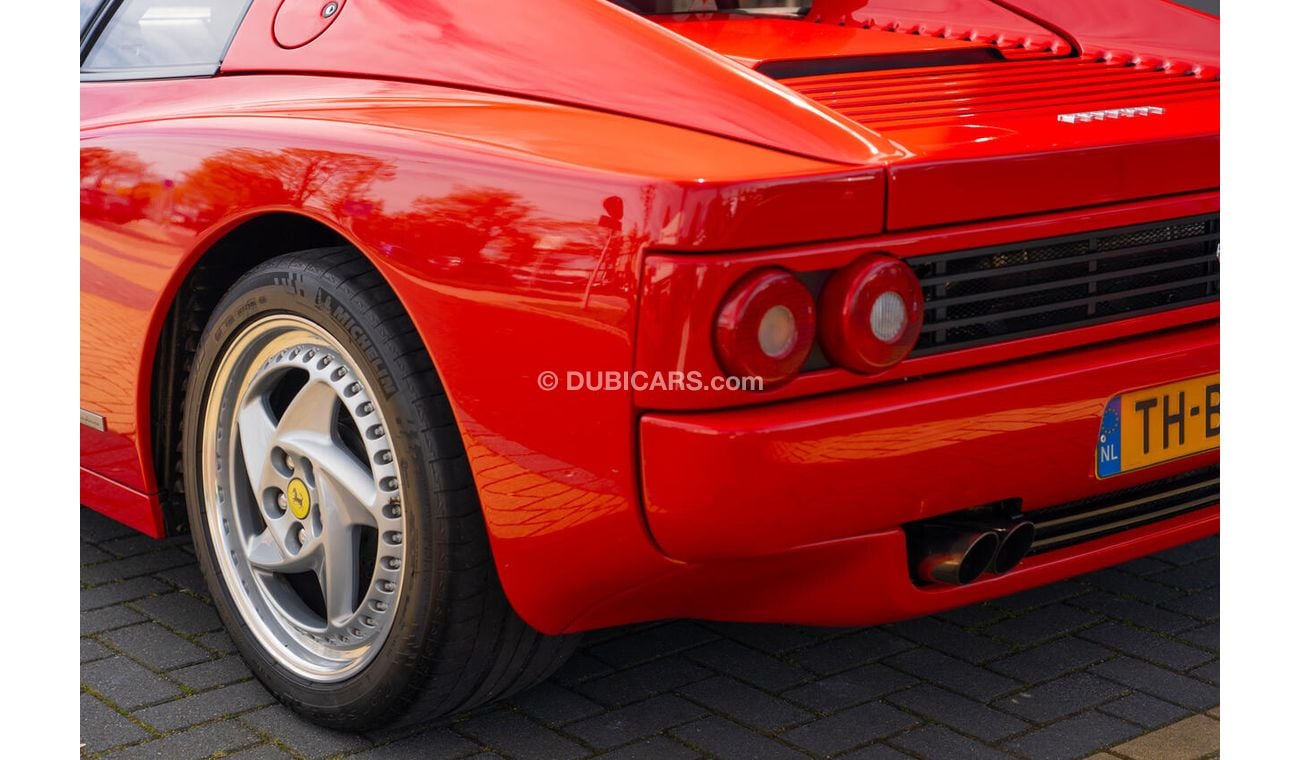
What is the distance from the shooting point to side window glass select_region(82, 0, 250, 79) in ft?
9.96

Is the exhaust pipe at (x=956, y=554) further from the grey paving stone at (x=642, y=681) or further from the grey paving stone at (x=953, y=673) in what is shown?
the grey paving stone at (x=642, y=681)

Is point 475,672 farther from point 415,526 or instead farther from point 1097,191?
point 1097,191

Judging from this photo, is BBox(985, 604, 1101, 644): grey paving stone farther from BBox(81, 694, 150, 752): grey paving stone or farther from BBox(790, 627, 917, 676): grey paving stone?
BBox(81, 694, 150, 752): grey paving stone

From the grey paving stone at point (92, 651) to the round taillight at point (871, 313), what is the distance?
1.73 m

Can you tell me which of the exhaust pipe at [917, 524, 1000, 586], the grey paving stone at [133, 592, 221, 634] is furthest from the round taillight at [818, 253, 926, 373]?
the grey paving stone at [133, 592, 221, 634]

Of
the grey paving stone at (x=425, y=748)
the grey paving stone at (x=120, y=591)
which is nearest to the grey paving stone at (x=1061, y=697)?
the grey paving stone at (x=425, y=748)

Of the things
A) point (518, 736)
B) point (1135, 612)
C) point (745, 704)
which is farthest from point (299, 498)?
point (1135, 612)

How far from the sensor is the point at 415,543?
8.21ft

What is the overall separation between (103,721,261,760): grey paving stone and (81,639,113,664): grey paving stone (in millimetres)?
432

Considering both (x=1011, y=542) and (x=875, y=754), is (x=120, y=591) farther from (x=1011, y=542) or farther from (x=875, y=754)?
(x=1011, y=542)

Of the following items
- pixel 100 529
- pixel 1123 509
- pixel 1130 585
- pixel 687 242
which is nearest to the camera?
pixel 687 242

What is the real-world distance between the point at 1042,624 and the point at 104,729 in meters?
1.84

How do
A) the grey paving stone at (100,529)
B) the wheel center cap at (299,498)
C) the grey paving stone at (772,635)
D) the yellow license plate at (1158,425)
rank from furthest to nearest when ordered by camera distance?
the grey paving stone at (100,529) < the grey paving stone at (772,635) < the wheel center cap at (299,498) < the yellow license plate at (1158,425)

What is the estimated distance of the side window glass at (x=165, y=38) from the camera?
3037 mm
